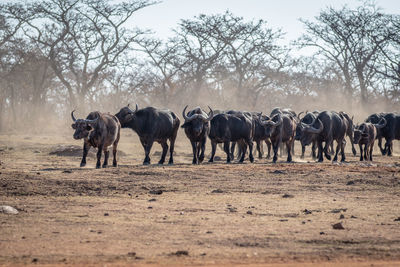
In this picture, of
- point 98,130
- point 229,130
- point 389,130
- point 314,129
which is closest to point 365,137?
point 314,129

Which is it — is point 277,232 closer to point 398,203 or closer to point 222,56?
point 398,203

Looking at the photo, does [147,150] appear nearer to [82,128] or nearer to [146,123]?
[146,123]

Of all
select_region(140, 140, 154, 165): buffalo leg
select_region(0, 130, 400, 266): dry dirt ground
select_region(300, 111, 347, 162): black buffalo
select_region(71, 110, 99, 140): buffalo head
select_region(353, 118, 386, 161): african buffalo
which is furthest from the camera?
select_region(353, 118, 386, 161): african buffalo

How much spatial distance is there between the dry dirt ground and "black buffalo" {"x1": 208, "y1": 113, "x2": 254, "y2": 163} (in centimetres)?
504

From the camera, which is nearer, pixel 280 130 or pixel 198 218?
pixel 198 218

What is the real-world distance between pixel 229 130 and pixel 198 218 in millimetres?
11434

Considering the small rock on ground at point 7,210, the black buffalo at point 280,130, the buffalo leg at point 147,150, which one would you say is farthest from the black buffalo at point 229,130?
the small rock on ground at point 7,210

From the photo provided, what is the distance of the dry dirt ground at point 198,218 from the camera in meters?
6.59

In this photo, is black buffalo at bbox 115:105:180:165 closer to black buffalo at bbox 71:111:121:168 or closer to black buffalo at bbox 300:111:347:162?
black buffalo at bbox 71:111:121:168

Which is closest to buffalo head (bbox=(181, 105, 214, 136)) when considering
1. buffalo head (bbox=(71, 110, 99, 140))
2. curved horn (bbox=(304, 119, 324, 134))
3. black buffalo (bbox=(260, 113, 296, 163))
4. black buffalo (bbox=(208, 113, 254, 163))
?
black buffalo (bbox=(208, 113, 254, 163))

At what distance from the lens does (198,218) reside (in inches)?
344

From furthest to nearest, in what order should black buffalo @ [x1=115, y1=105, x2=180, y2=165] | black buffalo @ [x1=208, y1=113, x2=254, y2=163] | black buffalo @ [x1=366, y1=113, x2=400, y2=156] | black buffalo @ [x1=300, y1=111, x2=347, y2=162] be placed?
1. black buffalo @ [x1=366, y1=113, x2=400, y2=156]
2. black buffalo @ [x1=300, y1=111, x2=347, y2=162]
3. black buffalo @ [x1=208, y1=113, x2=254, y2=163]
4. black buffalo @ [x1=115, y1=105, x2=180, y2=165]

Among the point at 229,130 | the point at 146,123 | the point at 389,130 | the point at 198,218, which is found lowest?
the point at 198,218

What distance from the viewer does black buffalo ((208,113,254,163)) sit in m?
20.0
